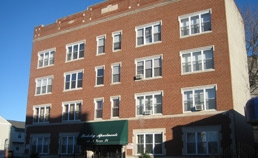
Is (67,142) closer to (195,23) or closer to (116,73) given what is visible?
(116,73)

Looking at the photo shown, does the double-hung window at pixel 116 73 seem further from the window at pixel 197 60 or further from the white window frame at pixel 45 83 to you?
the white window frame at pixel 45 83

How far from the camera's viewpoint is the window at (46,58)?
36.2m

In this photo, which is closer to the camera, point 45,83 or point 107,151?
point 107,151

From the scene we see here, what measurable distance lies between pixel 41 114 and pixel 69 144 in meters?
5.96

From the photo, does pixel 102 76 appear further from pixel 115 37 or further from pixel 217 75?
pixel 217 75

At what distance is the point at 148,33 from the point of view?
95.6ft

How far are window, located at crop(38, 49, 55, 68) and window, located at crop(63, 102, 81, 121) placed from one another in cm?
609

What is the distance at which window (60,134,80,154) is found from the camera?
3091 cm

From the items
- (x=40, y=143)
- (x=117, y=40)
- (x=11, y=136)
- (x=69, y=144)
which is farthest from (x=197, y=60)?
(x=11, y=136)

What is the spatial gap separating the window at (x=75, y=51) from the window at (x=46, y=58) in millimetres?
2446

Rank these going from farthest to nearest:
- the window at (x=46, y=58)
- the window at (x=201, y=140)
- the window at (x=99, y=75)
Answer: the window at (x=46, y=58), the window at (x=99, y=75), the window at (x=201, y=140)

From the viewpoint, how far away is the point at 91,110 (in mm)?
30703

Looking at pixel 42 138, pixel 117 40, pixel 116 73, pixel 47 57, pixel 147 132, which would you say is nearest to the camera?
pixel 147 132

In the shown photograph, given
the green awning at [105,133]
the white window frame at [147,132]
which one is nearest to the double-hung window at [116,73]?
the green awning at [105,133]
